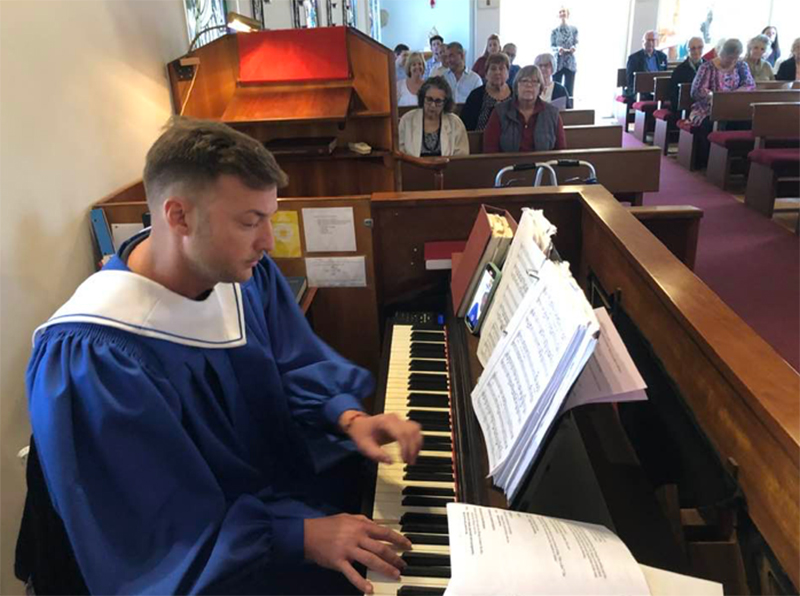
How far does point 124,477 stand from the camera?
3.18 ft

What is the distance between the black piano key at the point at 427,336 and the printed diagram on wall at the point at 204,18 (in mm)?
1794

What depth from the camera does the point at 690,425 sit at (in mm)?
1018

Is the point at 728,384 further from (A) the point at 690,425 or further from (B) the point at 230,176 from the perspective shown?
(B) the point at 230,176

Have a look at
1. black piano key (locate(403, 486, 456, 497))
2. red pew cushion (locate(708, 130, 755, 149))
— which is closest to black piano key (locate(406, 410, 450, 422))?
black piano key (locate(403, 486, 456, 497))

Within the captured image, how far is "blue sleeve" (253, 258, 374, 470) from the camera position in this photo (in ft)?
4.58

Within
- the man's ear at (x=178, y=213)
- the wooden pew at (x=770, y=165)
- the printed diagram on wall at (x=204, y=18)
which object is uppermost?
the printed diagram on wall at (x=204, y=18)

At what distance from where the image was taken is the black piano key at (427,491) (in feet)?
3.97

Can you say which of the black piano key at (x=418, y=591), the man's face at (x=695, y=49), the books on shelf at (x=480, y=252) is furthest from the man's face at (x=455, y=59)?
the black piano key at (x=418, y=591)

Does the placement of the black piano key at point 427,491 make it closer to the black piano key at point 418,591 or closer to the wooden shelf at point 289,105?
the black piano key at point 418,591

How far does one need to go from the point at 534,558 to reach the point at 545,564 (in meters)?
0.02

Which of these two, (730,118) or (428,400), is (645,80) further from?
(428,400)

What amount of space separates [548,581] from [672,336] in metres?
0.51

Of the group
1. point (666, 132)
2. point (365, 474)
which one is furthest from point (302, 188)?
point (666, 132)

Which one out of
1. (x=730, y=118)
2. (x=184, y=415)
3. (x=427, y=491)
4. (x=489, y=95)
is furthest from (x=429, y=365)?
(x=730, y=118)
